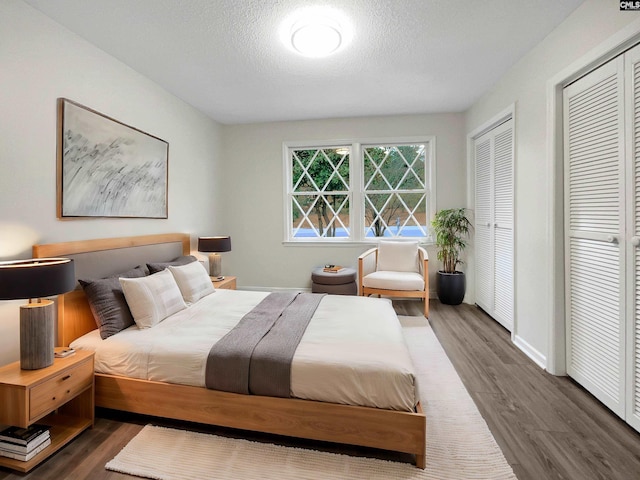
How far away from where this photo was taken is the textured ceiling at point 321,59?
6.97ft

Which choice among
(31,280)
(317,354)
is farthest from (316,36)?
(31,280)

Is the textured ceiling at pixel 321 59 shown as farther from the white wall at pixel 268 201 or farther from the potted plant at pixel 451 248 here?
the potted plant at pixel 451 248

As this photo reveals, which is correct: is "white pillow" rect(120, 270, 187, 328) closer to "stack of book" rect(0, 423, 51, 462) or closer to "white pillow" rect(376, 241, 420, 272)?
"stack of book" rect(0, 423, 51, 462)

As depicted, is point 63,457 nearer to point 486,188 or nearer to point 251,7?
point 251,7

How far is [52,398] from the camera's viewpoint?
1631 mm

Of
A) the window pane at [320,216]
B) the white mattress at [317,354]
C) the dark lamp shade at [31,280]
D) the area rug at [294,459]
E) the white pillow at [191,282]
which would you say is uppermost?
the window pane at [320,216]

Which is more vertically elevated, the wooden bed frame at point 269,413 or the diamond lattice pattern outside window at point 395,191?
the diamond lattice pattern outside window at point 395,191

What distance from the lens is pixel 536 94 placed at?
2.62 meters

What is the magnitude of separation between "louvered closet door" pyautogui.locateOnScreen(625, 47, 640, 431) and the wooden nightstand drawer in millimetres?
3093

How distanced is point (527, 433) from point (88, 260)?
10.1ft

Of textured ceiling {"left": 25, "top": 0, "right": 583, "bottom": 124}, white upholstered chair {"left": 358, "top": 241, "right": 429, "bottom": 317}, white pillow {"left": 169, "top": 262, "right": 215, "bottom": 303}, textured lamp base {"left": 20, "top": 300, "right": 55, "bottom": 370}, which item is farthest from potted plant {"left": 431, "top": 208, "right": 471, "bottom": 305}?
textured lamp base {"left": 20, "top": 300, "right": 55, "bottom": 370}

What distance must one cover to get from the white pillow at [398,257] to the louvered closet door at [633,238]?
7.91 ft

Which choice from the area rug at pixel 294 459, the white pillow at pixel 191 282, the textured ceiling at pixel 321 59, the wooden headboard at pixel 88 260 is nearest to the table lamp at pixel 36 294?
the wooden headboard at pixel 88 260

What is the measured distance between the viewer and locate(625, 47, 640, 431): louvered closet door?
1739 millimetres
